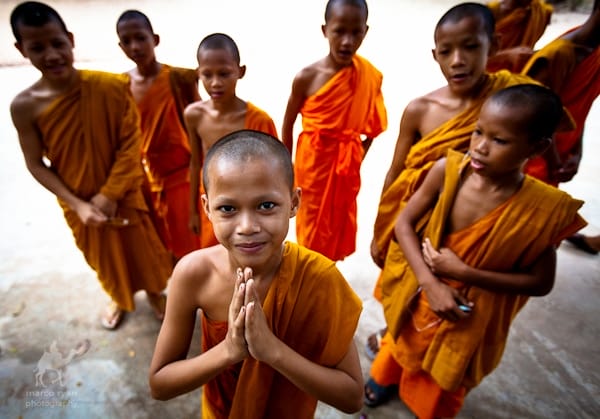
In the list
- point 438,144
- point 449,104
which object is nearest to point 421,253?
point 438,144

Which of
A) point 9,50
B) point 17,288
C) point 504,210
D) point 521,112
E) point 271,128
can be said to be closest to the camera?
point 521,112

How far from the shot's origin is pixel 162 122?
8.00 feet

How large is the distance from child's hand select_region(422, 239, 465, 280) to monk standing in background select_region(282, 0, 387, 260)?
104 cm

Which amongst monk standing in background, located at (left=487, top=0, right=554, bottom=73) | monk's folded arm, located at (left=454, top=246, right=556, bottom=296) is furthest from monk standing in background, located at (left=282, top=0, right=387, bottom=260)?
monk's folded arm, located at (left=454, top=246, right=556, bottom=296)

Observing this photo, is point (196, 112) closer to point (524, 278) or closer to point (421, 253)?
point (421, 253)

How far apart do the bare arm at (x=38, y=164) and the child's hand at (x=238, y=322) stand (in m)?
1.43

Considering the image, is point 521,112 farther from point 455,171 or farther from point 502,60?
point 502,60

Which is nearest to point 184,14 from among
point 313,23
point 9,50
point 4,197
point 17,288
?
point 313,23

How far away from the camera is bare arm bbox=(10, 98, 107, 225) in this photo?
1.83 m

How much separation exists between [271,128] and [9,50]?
494 inches

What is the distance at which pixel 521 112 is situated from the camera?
1.24 m

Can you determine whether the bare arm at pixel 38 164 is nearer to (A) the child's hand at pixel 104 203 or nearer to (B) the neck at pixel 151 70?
(A) the child's hand at pixel 104 203

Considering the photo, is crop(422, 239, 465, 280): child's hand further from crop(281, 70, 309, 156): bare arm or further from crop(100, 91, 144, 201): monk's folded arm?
crop(100, 91, 144, 201): monk's folded arm

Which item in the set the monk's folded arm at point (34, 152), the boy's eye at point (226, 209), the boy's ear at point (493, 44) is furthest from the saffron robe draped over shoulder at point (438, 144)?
the monk's folded arm at point (34, 152)
